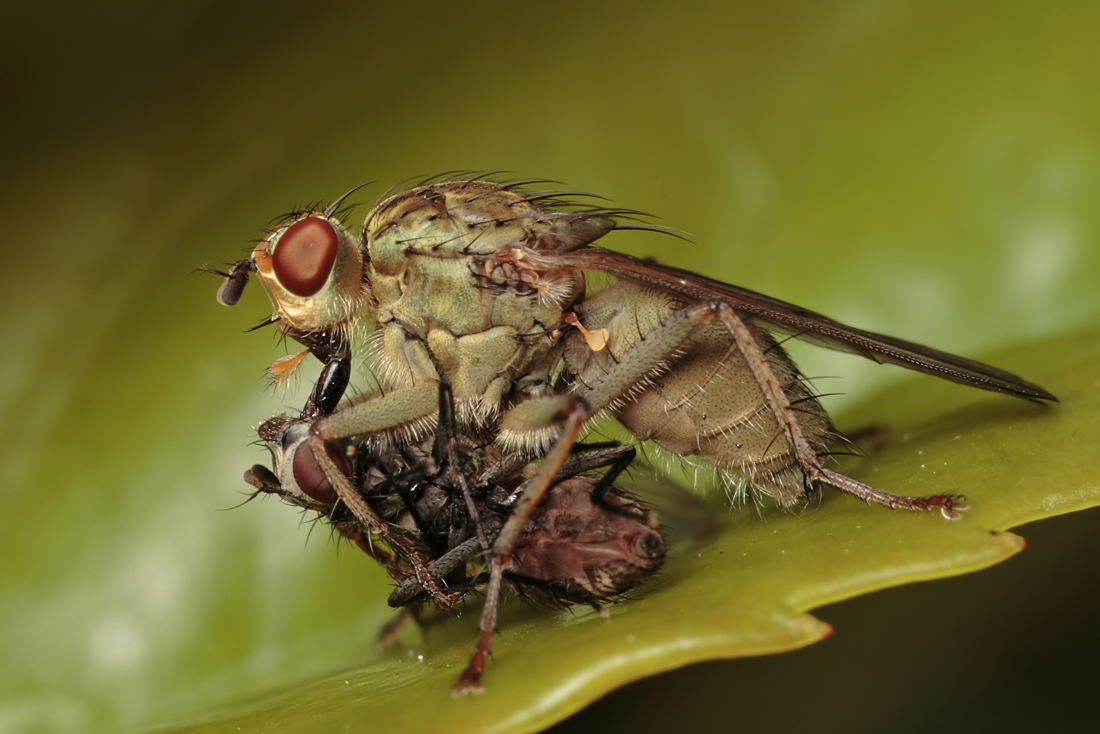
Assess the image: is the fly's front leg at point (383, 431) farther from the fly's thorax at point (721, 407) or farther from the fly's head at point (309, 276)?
the fly's thorax at point (721, 407)

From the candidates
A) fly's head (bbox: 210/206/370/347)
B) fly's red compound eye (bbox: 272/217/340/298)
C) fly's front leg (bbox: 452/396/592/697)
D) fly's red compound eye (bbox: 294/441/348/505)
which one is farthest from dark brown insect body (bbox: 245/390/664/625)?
fly's red compound eye (bbox: 272/217/340/298)

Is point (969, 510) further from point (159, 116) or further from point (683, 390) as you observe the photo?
point (159, 116)

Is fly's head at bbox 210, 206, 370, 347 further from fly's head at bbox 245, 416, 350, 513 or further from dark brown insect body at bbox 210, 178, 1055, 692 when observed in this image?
fly's head at bbox 245, 416, 350, 513

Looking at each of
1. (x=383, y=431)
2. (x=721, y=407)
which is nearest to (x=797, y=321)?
(x=721, y=407)

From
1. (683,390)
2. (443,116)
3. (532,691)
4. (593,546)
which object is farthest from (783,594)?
(443,116)

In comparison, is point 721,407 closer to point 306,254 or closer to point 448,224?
point 448,224

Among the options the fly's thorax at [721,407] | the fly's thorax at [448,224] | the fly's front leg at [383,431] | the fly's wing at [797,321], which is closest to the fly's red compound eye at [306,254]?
the fly's thorax at [448,224]
